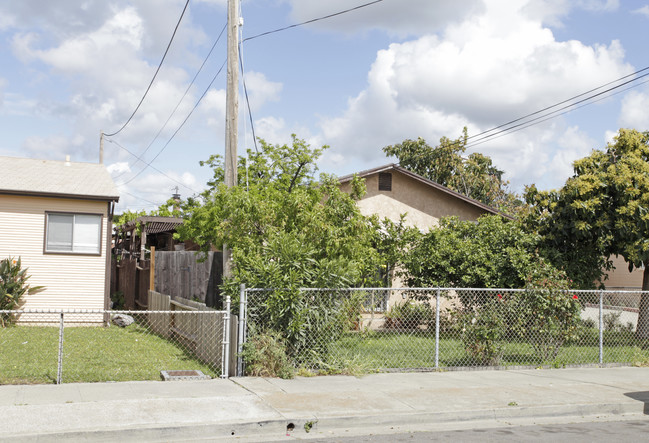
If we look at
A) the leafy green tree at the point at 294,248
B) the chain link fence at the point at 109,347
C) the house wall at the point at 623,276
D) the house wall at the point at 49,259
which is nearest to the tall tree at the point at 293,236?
the leafy green tree at the point at 294,248

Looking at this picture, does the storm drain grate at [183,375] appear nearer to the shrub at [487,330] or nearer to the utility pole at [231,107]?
the utility pole at [231,107]

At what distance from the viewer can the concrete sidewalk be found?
6.89 meters

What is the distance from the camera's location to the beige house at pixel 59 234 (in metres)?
16.4

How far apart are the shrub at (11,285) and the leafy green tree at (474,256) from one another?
9.62m

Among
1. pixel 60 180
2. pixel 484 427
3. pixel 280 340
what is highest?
pixel 60 180

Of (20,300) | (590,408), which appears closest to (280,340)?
(590,408)

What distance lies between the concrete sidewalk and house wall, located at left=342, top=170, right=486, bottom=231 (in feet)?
28.7

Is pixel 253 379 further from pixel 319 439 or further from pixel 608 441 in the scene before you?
pixel 608 441

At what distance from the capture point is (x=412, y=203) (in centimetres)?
1909

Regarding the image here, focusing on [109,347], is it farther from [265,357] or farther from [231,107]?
[231,107]

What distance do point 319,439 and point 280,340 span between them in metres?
3.05

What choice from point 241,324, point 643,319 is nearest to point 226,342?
point 241,324

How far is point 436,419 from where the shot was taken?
782 centimetres

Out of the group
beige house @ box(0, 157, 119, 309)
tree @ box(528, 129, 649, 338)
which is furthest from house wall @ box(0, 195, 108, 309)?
tree @ box(528, 129, 649, 338)
